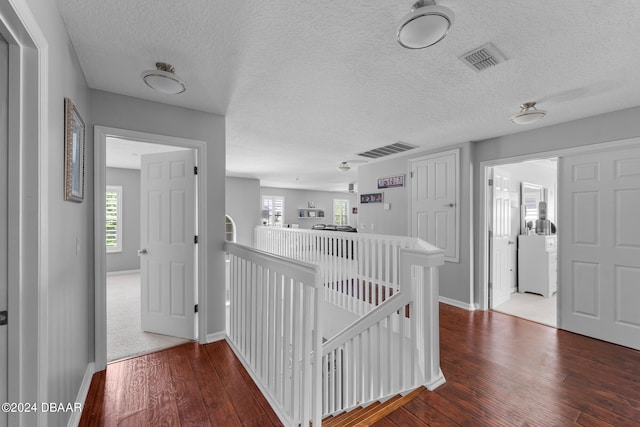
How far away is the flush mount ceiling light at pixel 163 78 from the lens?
1.87 m

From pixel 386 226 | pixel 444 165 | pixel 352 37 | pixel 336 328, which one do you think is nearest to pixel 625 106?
pixel 444 165

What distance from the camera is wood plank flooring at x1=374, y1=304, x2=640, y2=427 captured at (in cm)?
168

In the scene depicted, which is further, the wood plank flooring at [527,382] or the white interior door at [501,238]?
the white interior door at [501,238]

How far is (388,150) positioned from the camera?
14.7 ft

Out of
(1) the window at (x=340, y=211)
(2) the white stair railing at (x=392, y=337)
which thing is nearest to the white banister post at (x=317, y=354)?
(2) the white stair railing at (x=392, y=337)

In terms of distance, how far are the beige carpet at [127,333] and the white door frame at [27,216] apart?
1.66 metres

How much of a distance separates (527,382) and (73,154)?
143 inches

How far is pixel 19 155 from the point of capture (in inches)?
40.9

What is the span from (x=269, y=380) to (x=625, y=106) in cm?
415

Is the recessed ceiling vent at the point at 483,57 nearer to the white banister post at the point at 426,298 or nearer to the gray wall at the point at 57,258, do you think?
the white banister post at the point at 426,298

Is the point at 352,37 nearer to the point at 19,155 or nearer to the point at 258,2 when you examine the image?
the point at 258,2

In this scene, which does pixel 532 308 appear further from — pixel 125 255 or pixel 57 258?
pixel 125 255

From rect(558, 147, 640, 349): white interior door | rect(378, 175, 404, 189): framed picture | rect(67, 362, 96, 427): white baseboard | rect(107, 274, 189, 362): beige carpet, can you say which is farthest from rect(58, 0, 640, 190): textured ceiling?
rect(107, 274, 189, 362): beige carpet

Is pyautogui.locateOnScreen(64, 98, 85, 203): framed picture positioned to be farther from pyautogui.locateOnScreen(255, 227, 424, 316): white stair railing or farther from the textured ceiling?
pyautogui.locateOnScreen(255, 227, 424, 316): white stair railing
